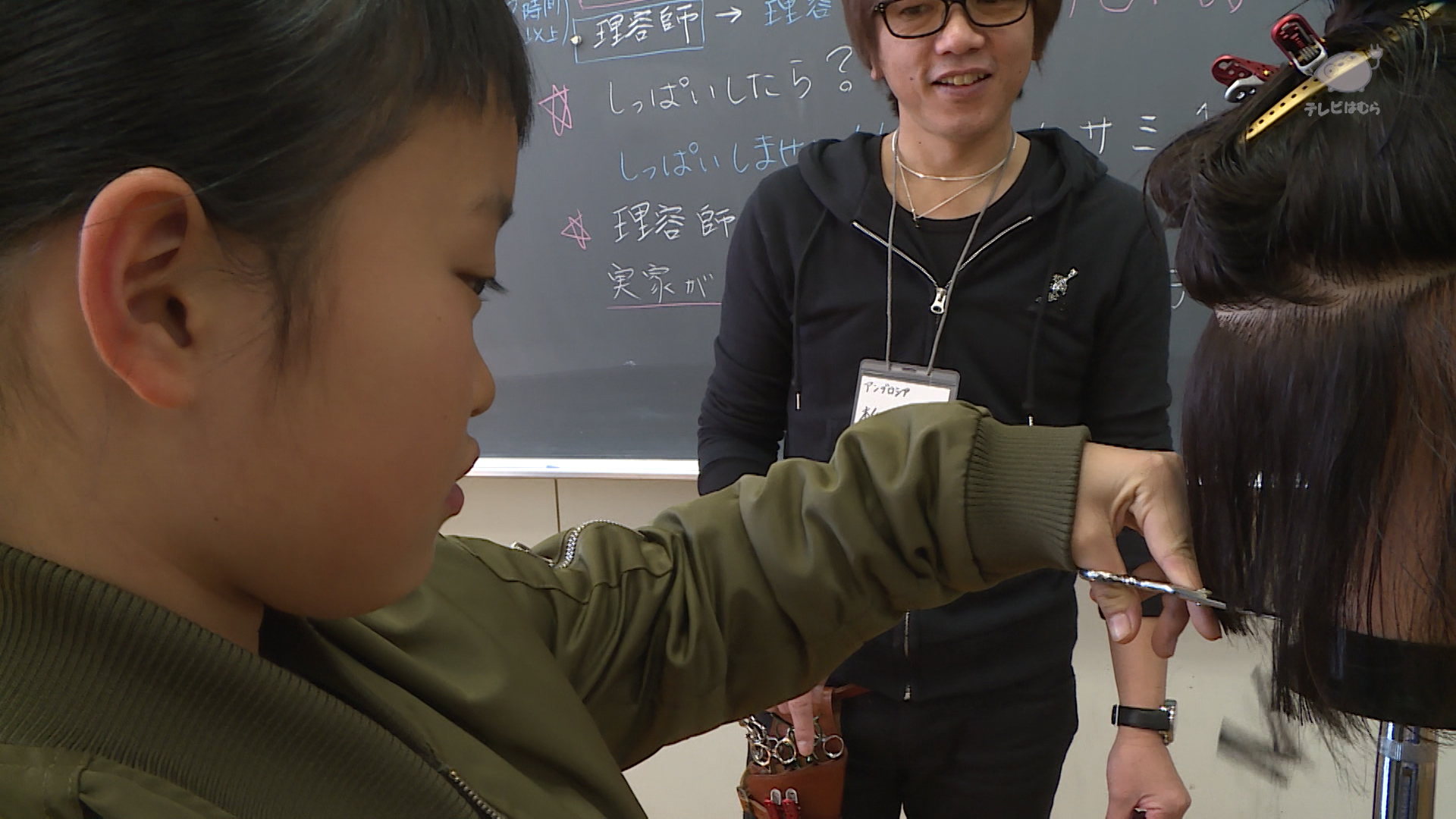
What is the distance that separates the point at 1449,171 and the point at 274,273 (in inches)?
22.1

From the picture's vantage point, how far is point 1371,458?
1.85 feet

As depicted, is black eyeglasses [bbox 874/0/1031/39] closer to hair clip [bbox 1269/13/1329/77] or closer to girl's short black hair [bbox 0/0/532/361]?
hair clip [bbox 1269/13/1329/77]

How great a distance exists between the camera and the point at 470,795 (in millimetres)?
555

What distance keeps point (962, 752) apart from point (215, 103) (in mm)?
1135

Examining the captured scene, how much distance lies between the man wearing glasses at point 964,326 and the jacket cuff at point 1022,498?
0.41 metres

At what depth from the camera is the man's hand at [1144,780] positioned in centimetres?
107

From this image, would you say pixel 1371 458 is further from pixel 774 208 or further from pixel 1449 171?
pixel 774 208

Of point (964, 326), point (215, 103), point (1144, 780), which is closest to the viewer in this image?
point (215, 103)

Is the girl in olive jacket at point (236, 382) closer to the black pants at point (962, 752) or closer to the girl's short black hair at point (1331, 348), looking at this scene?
the girl's short black hair at point (1331, 348)

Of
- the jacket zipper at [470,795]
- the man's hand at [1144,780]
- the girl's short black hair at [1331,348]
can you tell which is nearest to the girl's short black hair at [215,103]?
the jacket zipper at [470,795]

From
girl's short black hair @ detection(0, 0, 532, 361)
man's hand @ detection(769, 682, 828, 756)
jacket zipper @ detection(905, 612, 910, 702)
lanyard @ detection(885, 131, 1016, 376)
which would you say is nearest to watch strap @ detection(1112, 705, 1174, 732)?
jacket zipper @ detection(905, 612, 910, 702)

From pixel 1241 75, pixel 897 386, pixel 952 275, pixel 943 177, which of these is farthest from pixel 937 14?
pixel 1241 75

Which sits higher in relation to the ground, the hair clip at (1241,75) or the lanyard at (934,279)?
the hair clip at (1241,75)

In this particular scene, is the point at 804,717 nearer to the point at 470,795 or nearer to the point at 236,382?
the point at 470,795
